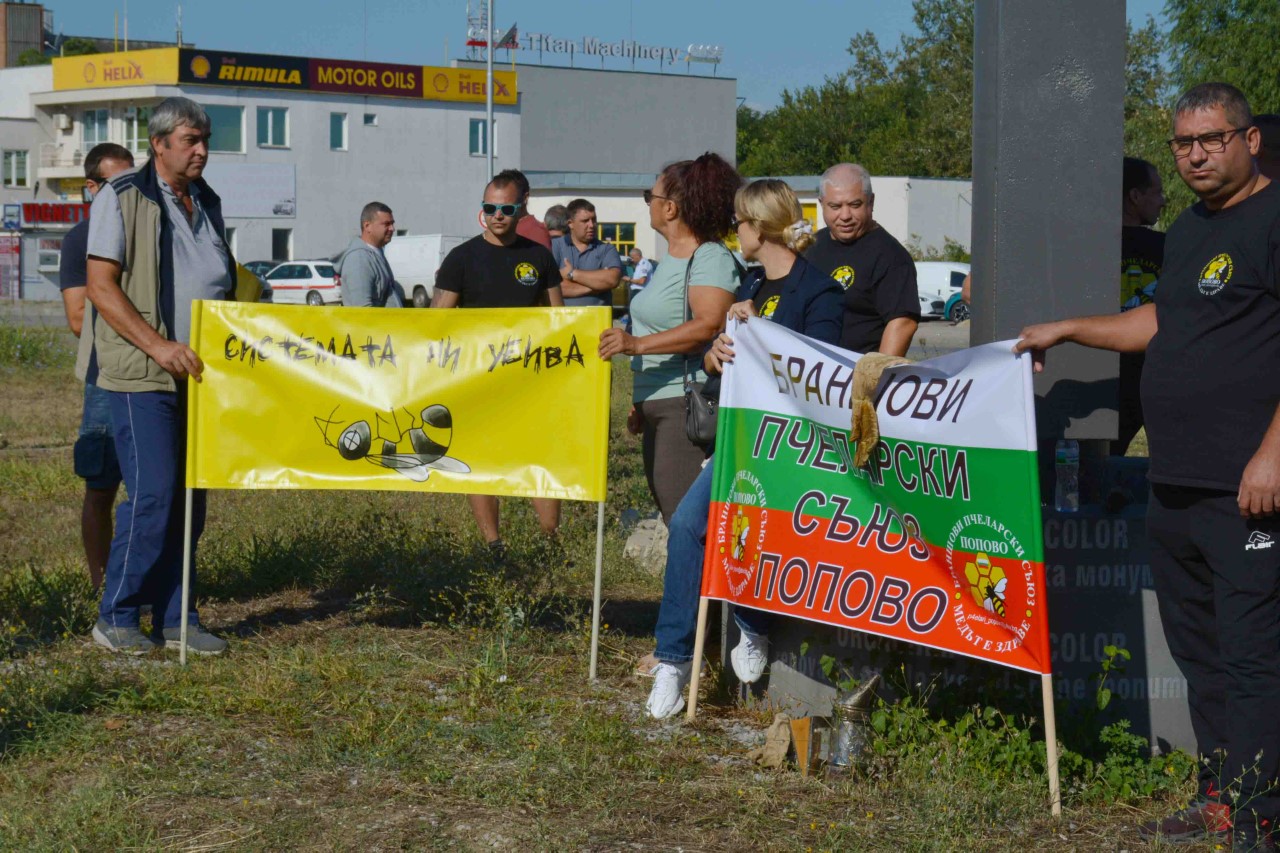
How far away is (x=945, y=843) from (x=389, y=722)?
6.59 feet

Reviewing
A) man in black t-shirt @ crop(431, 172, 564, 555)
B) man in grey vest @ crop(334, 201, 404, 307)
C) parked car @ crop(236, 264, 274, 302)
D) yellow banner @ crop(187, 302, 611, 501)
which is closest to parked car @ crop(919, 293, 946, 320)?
man in grey vest @ crop(334, 201, 404, 307)

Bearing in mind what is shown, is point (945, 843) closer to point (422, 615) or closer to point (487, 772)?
point (487, 772)

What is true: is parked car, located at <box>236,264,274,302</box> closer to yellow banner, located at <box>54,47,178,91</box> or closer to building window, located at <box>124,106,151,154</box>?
yellow banner, located at <box>54,47,178,91</box>

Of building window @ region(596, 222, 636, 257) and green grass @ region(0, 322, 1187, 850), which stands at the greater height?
building window @ region(596, 222, 636, 257)

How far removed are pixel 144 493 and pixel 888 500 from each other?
9.91 feet

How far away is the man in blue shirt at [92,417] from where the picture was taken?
22.0 ft

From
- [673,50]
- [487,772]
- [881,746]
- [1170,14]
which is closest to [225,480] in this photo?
[487,772]

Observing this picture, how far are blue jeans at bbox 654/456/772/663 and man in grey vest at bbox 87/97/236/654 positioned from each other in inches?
76.3

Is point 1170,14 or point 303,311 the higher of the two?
point 1170,14

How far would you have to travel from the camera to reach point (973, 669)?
4.96 metres

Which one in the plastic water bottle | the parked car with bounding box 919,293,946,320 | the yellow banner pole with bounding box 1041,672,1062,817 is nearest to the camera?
the yellow banner pole with bounding box 1041,672,1062,817

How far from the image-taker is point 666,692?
5379mm

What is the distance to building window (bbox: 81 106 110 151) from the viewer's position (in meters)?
68.2

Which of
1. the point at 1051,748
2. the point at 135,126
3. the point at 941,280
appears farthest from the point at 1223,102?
the point at 135,126
